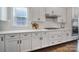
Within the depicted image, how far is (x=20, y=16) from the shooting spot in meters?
2.03

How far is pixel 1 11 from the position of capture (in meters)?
2.00

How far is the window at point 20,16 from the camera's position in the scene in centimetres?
201

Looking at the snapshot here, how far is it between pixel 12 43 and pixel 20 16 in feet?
1.36

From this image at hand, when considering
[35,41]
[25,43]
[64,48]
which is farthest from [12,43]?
[64,48]

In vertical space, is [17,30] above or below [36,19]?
below

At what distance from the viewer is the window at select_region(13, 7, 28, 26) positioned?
201 cm

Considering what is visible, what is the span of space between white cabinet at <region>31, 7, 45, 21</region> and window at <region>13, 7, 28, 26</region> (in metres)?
0.11

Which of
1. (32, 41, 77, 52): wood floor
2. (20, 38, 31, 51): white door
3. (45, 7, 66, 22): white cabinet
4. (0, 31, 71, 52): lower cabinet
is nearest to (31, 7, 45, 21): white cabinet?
(45, 7, 66, 22): white cabinet

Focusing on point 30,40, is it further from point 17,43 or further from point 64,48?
point 64,48

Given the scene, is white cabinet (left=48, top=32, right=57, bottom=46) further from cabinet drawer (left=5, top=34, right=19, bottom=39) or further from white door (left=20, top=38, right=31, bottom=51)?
cabinet drawer (left=5, top=34, right=19, bottom=39)

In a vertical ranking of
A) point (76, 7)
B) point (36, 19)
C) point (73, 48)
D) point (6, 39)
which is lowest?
point (73, 48)

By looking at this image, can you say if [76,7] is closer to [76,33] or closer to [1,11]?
[76,33]

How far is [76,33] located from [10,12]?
1028 millimetres
